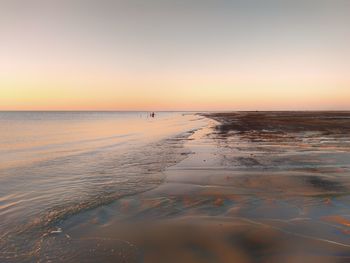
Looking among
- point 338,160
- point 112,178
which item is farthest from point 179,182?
point 338,160

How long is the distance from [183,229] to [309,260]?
7.30ft

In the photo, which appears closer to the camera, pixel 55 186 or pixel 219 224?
pixel 219 224

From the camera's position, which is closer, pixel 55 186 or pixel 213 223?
pixel 213 223

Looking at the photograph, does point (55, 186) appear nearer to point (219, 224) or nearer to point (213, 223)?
point (213, 223)

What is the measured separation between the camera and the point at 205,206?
22.0 ft

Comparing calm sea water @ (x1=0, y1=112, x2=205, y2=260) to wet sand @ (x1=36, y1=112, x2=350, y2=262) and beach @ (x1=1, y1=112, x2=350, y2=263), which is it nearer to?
beach @ (x1=1, y1=112, x2=350, y2=263)

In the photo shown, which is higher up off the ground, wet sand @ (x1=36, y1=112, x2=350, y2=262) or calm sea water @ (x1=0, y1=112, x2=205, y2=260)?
wet sand @ (x1=36, y1=112, x2=350, y2=262)

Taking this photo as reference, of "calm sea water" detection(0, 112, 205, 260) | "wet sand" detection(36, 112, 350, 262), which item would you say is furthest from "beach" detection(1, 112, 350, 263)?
"calm sea water" detection(0, 112, 205, 260)

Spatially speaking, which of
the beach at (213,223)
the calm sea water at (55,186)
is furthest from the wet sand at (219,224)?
the calm sea water at (55,186)

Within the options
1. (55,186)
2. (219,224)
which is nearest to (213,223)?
(219,224)

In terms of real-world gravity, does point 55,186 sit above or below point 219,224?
below

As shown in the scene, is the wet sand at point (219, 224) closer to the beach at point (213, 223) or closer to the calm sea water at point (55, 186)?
the beach at point (213, 223)

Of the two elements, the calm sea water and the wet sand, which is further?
the calm sea water

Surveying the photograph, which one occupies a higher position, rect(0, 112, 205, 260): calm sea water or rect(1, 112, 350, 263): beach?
rect(1, 112, 350, 263): beach
